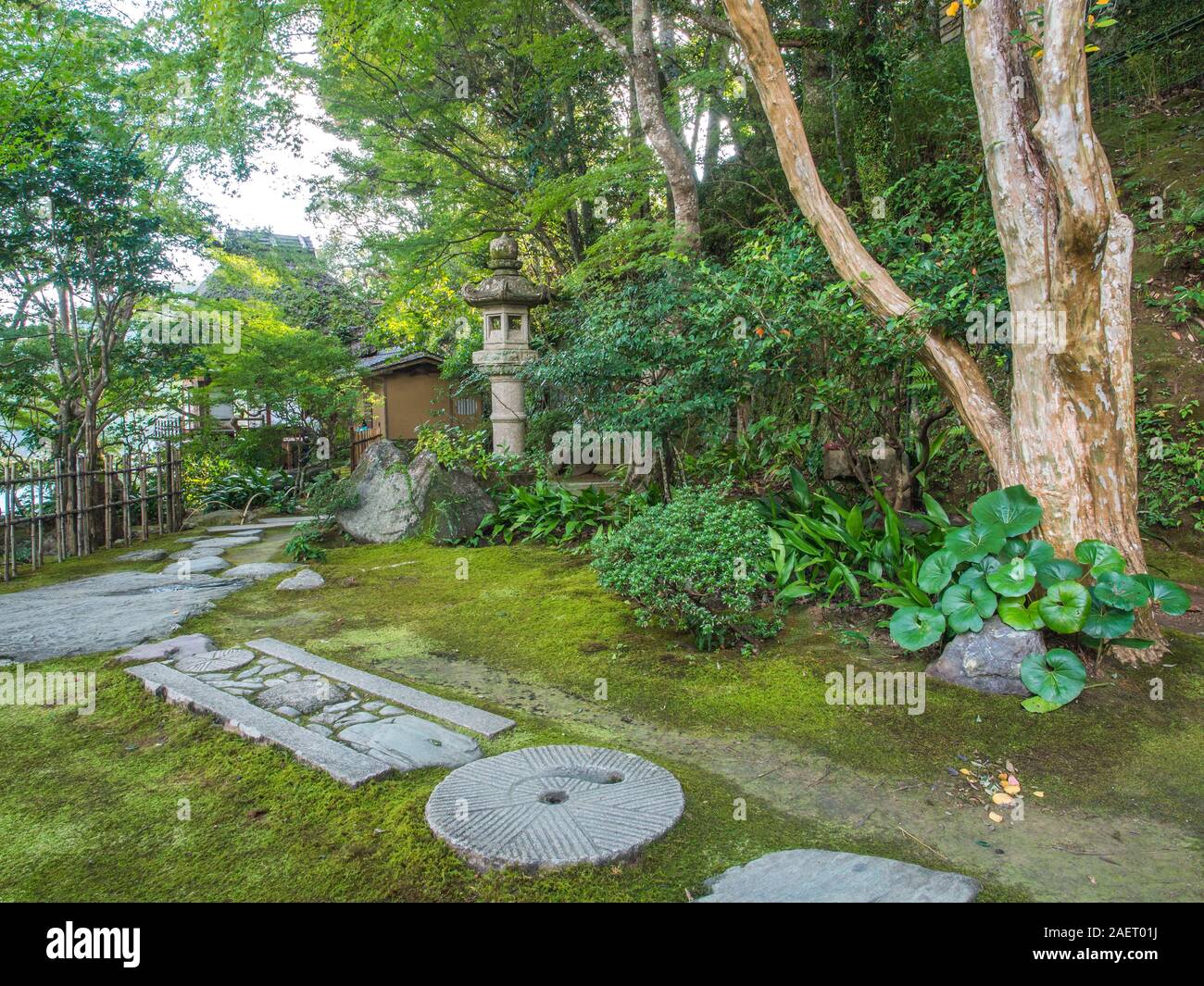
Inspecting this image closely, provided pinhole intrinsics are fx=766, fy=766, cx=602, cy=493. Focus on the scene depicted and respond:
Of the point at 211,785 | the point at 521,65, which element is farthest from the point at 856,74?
the point at 211,785

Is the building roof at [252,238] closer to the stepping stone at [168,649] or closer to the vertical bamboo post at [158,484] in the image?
the vertical bamboo post at [158,484]

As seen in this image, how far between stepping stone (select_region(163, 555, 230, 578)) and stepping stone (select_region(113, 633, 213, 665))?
103 inches

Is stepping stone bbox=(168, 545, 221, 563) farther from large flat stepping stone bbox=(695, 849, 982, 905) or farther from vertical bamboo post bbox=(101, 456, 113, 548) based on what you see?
large flat stepping stone bbox=(695, 849, 982, 905)

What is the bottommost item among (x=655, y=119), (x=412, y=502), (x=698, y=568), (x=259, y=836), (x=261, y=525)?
(x=259, y=836)

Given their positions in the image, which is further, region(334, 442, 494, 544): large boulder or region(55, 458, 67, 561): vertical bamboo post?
region(334, 442, 494, 544): large boulder

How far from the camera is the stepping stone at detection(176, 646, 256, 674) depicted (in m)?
4.71

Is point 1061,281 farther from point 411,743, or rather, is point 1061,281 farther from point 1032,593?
point 411,743

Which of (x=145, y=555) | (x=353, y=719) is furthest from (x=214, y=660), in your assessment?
(x=145, y=555)

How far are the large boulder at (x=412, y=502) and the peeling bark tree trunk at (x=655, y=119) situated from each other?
3.77m

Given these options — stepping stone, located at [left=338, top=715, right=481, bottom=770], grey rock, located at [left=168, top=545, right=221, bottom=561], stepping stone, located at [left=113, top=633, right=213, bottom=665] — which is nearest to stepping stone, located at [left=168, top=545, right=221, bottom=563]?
grey rock, located at [left=168, top=545, right=221, bottom=561]

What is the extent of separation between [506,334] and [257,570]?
13.9 feet

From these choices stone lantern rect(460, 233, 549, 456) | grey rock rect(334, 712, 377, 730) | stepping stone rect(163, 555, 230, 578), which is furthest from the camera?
stone lantern rect(460, 233, 549, 456)

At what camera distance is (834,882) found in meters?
2.48

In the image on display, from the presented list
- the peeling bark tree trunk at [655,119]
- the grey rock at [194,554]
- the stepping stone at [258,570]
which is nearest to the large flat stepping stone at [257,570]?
the stepping stone at [258,570]
